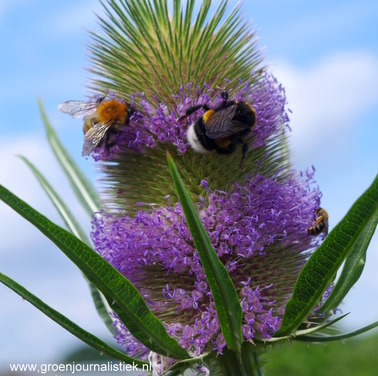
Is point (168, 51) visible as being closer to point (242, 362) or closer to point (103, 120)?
point (103, 120)

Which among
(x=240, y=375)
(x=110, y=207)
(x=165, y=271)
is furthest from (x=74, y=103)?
(x=240, y=375)

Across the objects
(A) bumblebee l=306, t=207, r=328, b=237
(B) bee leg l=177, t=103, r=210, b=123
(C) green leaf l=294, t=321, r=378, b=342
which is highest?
(B) bee leg l=177, t=103, r=210, b=123

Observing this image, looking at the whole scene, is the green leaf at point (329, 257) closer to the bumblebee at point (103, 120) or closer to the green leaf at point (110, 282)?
the green leaf at point (110, 282)

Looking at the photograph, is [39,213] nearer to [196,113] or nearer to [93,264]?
[93,264]

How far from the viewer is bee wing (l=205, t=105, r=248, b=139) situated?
264 cm

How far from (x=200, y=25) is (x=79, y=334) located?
191cm

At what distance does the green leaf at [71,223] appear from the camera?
3.43m

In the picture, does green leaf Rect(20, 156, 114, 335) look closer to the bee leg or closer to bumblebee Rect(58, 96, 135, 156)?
bumblebee Rect(58, 96, 135, 156)

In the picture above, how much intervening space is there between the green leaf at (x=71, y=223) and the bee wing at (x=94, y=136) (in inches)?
29.1

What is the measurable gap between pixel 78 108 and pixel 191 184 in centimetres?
114

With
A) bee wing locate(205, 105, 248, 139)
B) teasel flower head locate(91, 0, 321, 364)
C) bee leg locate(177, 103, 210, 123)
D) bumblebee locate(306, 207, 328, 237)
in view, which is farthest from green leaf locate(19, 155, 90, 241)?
bumblebee locate(306, 207, 328, 237)

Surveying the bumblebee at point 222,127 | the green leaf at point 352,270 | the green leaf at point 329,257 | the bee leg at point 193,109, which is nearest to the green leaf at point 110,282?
the green leaf at point 329,257

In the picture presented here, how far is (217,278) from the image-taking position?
6.53ft

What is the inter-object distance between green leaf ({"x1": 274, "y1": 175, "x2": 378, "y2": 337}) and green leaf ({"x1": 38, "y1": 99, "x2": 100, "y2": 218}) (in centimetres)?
208
